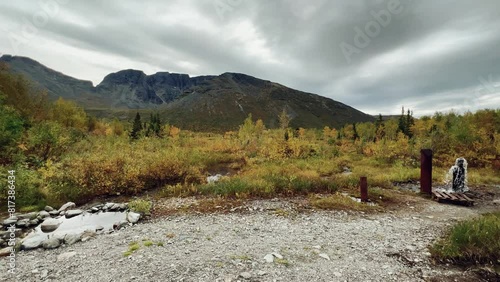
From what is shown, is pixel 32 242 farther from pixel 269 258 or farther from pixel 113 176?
pixel 269 258

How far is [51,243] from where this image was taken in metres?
5.61

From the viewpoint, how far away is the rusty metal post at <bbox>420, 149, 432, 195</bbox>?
10.1 m

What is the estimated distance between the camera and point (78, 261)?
187 inches

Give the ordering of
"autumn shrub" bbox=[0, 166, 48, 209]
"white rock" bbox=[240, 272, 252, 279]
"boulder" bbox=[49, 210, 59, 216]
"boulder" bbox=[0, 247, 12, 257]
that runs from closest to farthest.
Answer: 1. "white rock" bbox=[240, 272, 252, 279]
2. "boulder" bbox=[0, 247, 12, 257]
3. "boulder" bbox=[49, 210, 59, 216]
4. "autumn shrub" bbox=[0, 166, 48, 209]

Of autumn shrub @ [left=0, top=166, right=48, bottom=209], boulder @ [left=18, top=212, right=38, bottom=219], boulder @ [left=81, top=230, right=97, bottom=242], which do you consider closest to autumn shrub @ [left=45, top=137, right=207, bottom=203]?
autumn shrub @ [left=0, top=166, right=48, bottom=209]

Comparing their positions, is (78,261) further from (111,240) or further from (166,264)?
(166,264)

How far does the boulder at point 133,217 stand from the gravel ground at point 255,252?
34cm

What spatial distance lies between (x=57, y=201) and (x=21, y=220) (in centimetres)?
193

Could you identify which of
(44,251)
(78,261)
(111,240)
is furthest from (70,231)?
(78,261)

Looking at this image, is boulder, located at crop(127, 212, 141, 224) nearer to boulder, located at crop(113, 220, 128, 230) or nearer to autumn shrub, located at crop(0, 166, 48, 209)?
boulder, located at crop(113, 220, 128, 230)

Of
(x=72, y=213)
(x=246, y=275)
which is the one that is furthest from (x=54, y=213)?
(x=246, y=275)

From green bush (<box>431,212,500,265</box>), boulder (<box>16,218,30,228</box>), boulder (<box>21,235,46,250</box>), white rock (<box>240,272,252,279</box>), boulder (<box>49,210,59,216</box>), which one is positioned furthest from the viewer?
boulder (<box>49,210,59,216</box>)

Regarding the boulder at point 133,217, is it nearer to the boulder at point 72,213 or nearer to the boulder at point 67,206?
the boulder at point 72,213

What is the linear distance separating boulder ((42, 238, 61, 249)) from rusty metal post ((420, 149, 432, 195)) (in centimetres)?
1202
